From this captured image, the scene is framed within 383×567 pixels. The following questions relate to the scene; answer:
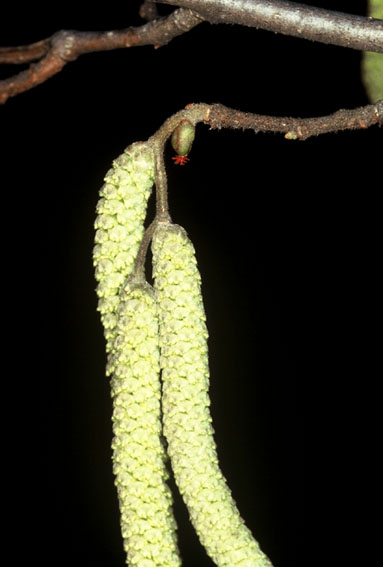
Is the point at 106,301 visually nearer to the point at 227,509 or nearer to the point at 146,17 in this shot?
the point at 227,509

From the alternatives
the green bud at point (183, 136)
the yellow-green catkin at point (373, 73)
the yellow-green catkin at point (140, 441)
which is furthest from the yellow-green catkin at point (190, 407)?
the yellow-green catkin at point (373, 73)

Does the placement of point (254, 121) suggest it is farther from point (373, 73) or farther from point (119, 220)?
point (373, 73)

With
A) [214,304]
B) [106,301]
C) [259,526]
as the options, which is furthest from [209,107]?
[259,526]

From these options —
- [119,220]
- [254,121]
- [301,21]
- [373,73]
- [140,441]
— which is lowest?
[140,441]

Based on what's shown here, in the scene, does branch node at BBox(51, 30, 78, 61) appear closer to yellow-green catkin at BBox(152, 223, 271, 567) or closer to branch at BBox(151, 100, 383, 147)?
branch at BBox(151, 100, 383, 147)

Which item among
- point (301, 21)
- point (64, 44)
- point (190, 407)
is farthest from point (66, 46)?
point (190, 407)

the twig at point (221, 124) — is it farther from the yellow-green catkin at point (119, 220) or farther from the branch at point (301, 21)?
the branch at point (301, 21)

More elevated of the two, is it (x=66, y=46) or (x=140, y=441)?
(x=66, y=46)

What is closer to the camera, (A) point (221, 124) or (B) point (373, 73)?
(A) point (221, 124)
